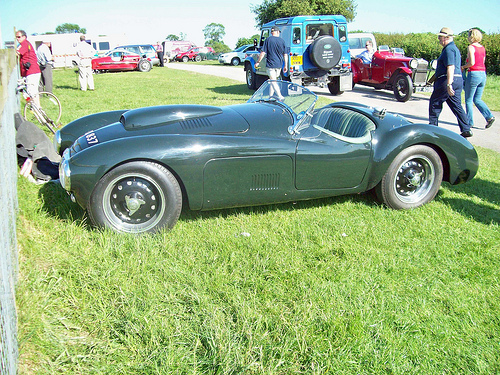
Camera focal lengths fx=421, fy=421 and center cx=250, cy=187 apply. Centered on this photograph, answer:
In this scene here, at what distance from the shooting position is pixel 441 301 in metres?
2.80

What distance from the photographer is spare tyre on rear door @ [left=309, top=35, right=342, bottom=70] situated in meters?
11.7

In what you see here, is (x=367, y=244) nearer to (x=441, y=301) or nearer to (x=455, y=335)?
(x=441, y=301)

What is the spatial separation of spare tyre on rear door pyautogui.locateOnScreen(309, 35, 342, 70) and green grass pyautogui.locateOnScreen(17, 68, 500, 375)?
8506 mm

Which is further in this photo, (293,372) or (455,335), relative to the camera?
(455,335)

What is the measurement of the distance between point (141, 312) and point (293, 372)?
Answer: 0.97 m

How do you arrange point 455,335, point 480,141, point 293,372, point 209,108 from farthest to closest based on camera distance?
1. point 480,141
2. point 209,108
3. point 455,335
4. point 293,372

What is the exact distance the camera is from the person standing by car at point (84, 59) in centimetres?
1336

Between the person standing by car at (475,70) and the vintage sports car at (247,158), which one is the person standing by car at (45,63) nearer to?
the vintage sports car at (247,158)

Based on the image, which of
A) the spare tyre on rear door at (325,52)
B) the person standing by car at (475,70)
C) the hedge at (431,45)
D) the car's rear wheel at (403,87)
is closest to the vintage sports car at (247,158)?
the person standing by car at (475,70)

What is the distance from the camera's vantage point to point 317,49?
11.7 m

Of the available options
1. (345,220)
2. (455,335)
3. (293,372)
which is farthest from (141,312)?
(345,220)

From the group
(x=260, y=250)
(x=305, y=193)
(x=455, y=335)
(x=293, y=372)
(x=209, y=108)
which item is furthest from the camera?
(x=209, y=108)

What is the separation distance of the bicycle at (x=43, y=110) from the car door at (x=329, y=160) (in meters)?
5.00

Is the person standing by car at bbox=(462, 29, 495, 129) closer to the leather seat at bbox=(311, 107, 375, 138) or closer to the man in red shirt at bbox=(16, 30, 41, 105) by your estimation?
the leather seat at bbox=(311, 107, 375, 138)
